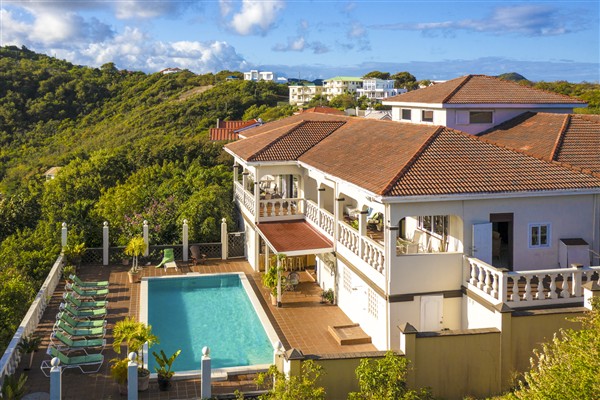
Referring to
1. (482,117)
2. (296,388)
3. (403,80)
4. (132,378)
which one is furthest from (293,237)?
(403,80)

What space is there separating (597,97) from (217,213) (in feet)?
121

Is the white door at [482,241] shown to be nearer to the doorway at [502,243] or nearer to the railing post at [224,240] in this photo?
the doorway at [502,243]

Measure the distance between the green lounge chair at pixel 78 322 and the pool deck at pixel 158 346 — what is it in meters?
0.45

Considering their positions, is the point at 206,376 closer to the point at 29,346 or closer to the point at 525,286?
the point at 29,346

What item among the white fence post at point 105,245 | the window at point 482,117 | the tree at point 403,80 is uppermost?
the tree at point 403,80

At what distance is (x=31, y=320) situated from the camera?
56.3 feet

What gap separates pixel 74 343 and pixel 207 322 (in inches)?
176

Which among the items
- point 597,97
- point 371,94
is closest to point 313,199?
point 597,97

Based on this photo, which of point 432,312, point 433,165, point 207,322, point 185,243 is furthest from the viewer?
point 185,243

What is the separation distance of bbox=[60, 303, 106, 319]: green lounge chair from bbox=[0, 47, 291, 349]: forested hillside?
47.5 inches

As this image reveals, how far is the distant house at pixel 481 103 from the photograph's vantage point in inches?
883

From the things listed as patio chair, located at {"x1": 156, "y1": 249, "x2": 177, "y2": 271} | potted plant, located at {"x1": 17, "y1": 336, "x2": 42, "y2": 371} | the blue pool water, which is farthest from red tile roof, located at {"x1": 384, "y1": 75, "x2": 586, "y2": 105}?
potted plant, located at {"x1": 17, "y1": 336, "x2": 42, "y2": 371}

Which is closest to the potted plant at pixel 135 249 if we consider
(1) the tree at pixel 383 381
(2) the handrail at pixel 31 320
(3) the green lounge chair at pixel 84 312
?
(2) the handrail at pixel 31 320

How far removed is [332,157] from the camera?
69.3 feet
